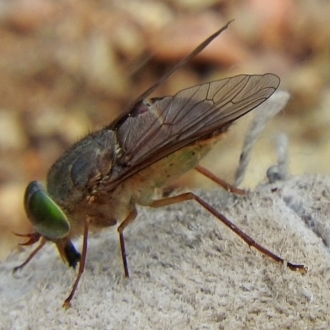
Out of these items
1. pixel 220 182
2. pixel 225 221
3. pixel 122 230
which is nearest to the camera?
pixel 225 221

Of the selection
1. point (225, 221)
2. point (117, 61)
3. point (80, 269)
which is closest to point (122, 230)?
point (80, 269)

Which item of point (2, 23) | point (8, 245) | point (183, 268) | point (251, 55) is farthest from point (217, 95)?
point (2, 23)

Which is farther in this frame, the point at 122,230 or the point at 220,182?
the point at 220,182

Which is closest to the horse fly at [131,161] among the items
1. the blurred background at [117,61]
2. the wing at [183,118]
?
the wing at [183,118]

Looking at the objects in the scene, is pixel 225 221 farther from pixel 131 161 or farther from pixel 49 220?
pixel 49 220

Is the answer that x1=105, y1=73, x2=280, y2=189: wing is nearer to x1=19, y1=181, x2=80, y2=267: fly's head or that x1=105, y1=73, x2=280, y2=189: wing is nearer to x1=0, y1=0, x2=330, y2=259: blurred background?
x1=19, y1=181, x2=80, y2=267: fly's head

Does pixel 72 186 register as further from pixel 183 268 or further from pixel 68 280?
pixel 183 268
